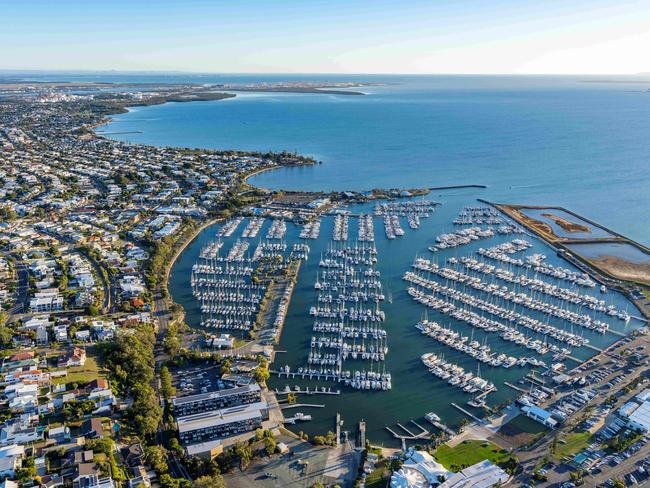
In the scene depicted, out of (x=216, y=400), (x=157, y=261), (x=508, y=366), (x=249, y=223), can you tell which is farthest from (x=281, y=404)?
(x=249, y=223)

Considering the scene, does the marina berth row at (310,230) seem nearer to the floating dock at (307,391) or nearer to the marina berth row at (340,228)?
the marina berth row at (340,228)

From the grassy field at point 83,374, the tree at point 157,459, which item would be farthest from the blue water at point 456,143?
the tree at point 157,459

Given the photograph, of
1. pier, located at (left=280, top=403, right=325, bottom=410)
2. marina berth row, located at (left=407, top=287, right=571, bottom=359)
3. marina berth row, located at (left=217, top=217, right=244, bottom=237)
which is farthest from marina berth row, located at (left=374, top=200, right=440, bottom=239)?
pier, located at (left=280, top=403, right=325, bottom=410)

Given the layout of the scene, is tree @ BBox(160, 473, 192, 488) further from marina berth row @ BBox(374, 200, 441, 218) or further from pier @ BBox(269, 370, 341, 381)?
marina berth row @ BBox(374, 200, 441, 218)

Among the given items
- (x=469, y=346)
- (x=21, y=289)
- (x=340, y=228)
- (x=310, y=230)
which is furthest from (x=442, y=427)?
(x=21, y=289)

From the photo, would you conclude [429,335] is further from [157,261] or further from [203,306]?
[157,261]

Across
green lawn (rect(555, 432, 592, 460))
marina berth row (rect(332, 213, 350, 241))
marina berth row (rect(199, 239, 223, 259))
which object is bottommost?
green lawn (rect(555, 432, 592, 460))
